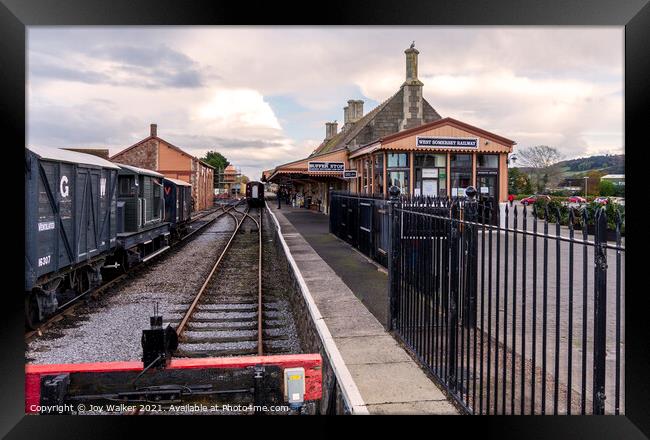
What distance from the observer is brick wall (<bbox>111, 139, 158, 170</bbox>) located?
146ft

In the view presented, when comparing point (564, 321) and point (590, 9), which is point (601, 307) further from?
point (564, 321)

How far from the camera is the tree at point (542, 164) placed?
3553 cm

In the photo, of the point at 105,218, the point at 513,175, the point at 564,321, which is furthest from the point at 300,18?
the point at 513,175

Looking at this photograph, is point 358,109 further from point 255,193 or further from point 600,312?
point 600,312

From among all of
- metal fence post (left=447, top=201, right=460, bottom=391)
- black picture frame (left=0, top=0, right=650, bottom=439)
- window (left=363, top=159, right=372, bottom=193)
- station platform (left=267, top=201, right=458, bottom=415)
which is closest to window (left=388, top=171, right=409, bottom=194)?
window (left=363, top=159, right=372, bottom=193)

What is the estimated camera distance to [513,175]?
115 ft

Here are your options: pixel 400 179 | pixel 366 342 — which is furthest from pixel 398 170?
pixel 366 342

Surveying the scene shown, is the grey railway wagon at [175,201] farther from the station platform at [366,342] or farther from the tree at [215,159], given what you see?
the tree at [215,159]

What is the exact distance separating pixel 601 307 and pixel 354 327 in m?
4.16

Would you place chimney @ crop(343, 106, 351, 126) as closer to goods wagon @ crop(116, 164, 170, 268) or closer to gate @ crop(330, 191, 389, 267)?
gate @ crop(330, 191, 389, 267)

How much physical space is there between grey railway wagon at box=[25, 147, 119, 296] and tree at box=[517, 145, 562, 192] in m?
30.3

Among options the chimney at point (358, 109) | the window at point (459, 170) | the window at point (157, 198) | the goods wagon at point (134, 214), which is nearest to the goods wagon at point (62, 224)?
the goods wagon at point (134, 214)

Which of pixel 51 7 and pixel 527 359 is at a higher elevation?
pixel 51 7

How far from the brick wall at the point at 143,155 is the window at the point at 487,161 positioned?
30.5 m
